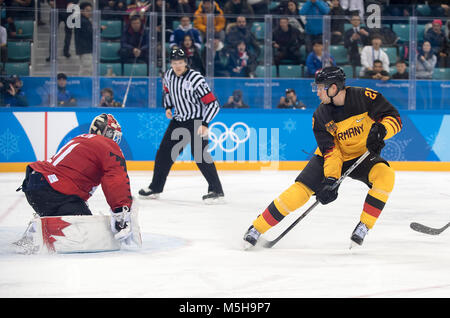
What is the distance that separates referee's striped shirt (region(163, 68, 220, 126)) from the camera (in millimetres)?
6184

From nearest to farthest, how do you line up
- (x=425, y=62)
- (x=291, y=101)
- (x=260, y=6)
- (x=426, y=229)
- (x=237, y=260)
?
1. (x=237, y=260)
2. (x=426, y=229)
3. (x=291, y=101)
4. (x=425, y=62)
5. (x=260, y=6)

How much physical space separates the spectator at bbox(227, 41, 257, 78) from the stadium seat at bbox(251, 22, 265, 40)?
189mm

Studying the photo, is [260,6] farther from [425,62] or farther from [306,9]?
[425,62]

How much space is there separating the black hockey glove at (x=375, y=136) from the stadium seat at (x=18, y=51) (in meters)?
5.68

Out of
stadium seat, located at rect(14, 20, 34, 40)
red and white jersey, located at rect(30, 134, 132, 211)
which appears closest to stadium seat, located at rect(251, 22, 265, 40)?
stadium seat, located at rect(14, 20, 34, 40)

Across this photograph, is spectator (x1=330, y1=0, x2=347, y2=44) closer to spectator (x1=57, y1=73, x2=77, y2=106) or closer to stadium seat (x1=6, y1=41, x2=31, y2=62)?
spectator (x1=57, y1=73, x2=77, y2=106)

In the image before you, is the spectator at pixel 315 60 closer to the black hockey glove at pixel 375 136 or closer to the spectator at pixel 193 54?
the spectator at pixel 193 54

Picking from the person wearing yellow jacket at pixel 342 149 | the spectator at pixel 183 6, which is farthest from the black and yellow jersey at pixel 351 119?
the spectator at pixel 183 6

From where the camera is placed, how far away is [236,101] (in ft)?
28.7

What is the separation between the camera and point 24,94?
8445 millimetres

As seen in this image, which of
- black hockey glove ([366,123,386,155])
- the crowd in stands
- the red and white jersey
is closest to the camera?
the red and white jersey

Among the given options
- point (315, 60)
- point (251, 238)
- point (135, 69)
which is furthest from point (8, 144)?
point (251, 238)

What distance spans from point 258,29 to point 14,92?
2.98 metres

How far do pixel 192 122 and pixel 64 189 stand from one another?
2.41m
